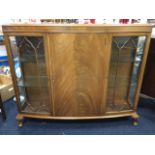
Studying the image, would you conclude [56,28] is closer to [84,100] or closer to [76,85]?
[76,85]

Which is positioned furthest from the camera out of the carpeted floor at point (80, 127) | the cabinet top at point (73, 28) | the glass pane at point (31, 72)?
the carpeted floor at point (80, 127)

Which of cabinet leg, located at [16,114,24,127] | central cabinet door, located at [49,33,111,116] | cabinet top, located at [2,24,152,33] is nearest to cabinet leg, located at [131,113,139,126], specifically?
central cabinet door, located at [49,33,111,116]

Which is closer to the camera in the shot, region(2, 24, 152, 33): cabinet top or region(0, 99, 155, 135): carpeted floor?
region(2, 24, 152, 33): cabinet top

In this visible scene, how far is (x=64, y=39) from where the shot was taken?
1.40m

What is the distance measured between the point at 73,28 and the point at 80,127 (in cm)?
115

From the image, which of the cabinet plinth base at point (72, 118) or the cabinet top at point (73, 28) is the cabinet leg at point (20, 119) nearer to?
the cabinet plinth base at point (72, 118)

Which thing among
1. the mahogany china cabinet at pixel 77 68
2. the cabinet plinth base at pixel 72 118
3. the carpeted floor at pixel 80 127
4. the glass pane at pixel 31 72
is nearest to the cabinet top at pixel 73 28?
the mahogany china cabinet at pixel 77 68

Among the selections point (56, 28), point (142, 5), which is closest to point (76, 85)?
point (56, 28)

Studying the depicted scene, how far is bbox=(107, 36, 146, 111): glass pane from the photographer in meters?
1.58

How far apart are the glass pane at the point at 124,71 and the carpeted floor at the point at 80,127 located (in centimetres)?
21

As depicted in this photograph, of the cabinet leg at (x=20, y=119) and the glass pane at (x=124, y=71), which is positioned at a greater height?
the glass pane at (x=124, y=71)

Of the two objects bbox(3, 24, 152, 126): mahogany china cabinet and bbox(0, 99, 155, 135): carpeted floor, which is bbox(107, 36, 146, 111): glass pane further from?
bbox(0, 99, 155, 135): carpeted floor

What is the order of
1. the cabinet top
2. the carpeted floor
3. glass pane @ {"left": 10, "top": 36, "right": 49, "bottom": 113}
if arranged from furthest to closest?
the carpeted floor, glass pane @ {"left": 10, "top": 36, "right": 49, "bottom": 113}, the cabinet top

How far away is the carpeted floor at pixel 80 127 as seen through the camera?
5.74 ft
